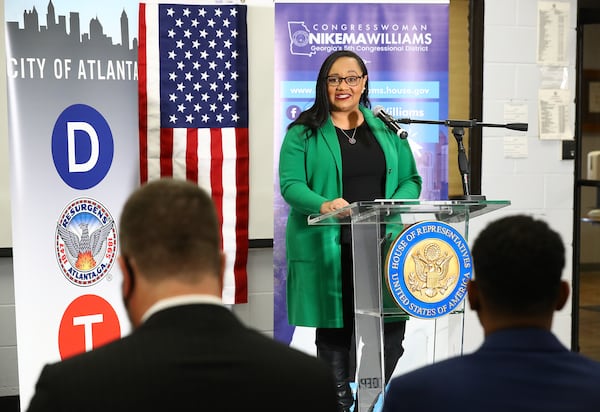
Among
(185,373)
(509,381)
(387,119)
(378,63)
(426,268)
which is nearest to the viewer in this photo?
(185,373)

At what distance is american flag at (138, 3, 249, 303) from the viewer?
3.78 meters

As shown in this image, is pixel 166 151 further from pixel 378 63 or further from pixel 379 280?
pixel 379 280

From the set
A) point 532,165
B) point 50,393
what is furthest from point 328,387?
point 532,165

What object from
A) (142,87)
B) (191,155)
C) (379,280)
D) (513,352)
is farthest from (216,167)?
(513,352)

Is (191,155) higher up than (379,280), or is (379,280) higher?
(191,155)

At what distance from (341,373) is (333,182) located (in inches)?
31.2

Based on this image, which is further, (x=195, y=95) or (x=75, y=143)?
(x=195, y=95)

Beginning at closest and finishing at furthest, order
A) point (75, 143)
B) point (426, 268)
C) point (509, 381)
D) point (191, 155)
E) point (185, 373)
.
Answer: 1. point (185, 373)
2. point (509, 381)
3. point (426, 268)
4. point (75, 143)
5. point (191, 155)

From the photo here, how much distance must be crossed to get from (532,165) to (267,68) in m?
1.62

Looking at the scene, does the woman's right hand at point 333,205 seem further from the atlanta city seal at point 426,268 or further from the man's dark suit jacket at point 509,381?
the man's dark suit jacket at point 509,381

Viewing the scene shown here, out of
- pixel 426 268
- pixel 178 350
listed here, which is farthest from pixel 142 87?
pixel 178 350

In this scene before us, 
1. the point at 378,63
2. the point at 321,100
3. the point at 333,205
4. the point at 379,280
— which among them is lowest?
the point at 379,280

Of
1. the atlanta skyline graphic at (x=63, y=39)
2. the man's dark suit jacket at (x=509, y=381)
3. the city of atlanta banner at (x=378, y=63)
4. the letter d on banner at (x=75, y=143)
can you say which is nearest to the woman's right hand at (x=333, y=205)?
the city of atlanta banner at (x=378, y=63)

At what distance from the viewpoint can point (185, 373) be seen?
3.52ft
